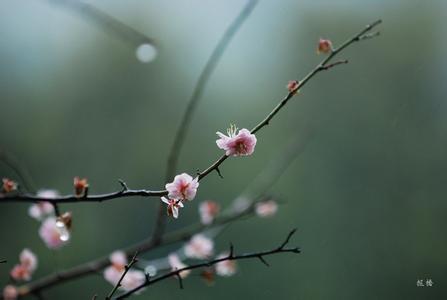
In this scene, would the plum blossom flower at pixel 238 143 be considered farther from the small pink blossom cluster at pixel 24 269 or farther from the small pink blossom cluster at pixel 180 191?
the small pink blossom cluster at pixel 24 269

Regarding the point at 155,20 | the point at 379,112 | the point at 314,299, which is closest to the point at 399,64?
the point at 379,112

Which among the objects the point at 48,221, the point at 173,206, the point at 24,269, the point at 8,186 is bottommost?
the point at 173,206

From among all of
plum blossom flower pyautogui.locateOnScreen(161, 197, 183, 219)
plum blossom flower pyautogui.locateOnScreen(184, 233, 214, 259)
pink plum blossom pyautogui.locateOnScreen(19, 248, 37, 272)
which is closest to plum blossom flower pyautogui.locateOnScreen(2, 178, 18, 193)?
plum blossom flower pyautogui.locateOnScreen(161, 197, 183, 219)

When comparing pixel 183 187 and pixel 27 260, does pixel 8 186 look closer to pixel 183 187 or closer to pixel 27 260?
pixel 183 187

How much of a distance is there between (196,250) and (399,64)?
4511 millimetres

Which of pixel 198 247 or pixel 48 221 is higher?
pixel 48 221

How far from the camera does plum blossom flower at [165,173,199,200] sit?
0.62 meters

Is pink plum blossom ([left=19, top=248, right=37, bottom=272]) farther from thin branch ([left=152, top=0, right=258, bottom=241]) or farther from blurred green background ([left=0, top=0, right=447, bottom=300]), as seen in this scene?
blurred green background ([left=0, top=0, right=447, bottom=300])

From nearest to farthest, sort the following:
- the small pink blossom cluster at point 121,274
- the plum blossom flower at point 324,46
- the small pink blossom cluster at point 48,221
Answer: the plum blossom flower at point 324,46, the small pink blossom cluster at point 121,274, the small pink blossom cluster at point 48,221

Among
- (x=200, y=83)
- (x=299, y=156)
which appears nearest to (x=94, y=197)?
(x=200, y=83)

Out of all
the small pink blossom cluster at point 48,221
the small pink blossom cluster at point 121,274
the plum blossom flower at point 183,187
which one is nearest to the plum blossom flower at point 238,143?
the plum blossom flower at point 183,187

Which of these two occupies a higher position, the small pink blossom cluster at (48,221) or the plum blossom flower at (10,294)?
the small pink blossom cluster at (48,221)

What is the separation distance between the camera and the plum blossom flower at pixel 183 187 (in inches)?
24.3

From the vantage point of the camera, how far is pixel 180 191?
0.62m
